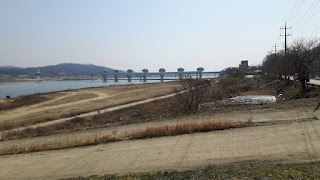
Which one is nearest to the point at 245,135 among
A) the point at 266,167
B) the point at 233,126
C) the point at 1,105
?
the point at 233,126

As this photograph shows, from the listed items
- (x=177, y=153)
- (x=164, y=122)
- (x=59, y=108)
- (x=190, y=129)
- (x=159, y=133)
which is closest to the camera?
(x=177, y=153)

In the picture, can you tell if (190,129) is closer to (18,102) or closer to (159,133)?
(159,133)

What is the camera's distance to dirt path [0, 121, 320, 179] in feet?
31.2

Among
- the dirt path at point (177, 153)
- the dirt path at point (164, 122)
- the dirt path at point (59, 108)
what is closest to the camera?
the dirt path at point (177, 153)

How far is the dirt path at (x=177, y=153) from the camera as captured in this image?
9.50 meters

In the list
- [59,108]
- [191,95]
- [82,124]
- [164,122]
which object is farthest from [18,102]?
[164,122]

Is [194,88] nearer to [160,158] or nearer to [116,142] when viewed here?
[116,142]

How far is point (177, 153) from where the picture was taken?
35.7 feet

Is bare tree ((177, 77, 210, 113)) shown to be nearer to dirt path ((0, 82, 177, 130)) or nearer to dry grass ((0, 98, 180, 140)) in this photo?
dry grass ((0, 98, 180, 140))

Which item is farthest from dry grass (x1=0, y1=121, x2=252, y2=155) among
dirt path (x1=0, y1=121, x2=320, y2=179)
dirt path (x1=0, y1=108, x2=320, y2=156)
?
dirt path (x1=0, y1=108, x2=320, y2=156)

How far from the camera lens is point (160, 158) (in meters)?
10.6

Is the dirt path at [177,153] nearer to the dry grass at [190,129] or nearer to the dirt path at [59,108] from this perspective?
the dry grass at [190,129]

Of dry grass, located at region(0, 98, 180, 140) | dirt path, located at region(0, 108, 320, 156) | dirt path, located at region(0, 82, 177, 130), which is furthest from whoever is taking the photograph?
dirt path, located at region(0, 82, 177, 130)

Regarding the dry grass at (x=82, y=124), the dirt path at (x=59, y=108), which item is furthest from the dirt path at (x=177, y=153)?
the dirt path at (x=59, y=108)
